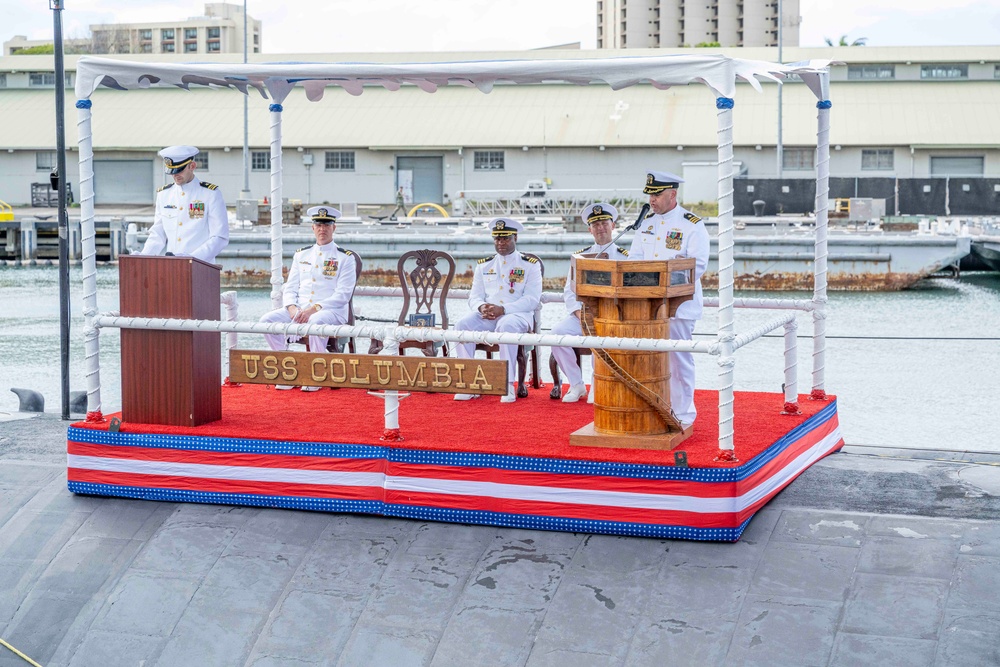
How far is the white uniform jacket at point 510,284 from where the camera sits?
827cm

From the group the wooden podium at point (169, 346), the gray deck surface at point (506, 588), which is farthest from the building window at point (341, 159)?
the gray deck surface at point (506, 588)

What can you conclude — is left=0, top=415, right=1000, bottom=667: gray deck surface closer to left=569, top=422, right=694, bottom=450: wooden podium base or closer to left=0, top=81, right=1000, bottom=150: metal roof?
left=569, top=422, right=694, bottom=450: wooden podium base

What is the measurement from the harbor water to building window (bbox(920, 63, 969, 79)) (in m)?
16.6

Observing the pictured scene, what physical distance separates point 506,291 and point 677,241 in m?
1.67

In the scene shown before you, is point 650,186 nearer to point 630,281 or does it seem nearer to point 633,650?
point 630,281

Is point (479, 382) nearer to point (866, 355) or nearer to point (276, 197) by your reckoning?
point (276, 197)

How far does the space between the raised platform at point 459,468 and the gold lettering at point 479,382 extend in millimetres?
323

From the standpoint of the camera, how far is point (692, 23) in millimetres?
110500

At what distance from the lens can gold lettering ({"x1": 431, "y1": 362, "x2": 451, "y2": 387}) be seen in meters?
6.13

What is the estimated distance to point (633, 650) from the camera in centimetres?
514

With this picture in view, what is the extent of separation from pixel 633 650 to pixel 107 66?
398cm

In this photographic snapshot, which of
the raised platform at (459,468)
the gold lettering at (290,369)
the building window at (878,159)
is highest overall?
the building window at (878,159)

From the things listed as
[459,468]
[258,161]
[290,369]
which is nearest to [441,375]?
[459,468]

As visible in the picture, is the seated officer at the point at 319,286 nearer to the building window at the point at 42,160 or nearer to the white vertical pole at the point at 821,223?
the white vertical pole at the point at 821,223
